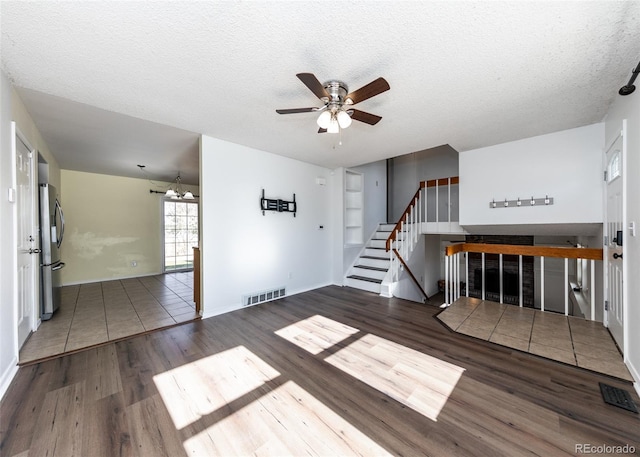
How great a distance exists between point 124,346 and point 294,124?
320 cm

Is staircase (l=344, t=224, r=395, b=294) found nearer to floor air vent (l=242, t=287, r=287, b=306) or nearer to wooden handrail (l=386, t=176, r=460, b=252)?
wooden handrail (l=386, t=176, r=460, b=252)

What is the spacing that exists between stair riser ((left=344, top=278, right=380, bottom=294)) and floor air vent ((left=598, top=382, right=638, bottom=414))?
3.03m

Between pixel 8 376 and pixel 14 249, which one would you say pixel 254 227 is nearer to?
pixel 14 249

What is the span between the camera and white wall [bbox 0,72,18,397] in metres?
1.95

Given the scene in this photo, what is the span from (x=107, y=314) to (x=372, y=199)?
225 inches

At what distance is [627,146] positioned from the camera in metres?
2.21

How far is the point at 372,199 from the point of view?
21.2 ft

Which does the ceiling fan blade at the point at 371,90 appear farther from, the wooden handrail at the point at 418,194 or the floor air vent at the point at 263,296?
the floor air vent at the point at 263,296

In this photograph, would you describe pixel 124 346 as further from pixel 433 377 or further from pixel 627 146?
pixel 627 146

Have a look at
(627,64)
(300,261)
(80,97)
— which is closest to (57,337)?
(80,97)

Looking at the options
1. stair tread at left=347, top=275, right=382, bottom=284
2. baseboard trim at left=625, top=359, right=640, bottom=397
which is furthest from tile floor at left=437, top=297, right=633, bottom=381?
stair tread at left=347, top=275, right=382, bottom=284

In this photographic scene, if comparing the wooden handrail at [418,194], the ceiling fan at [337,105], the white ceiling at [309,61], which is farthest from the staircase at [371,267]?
the ceiling fan at [337,105]

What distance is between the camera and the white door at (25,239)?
94.5 inches

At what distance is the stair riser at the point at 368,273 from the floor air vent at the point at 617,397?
3260mm
